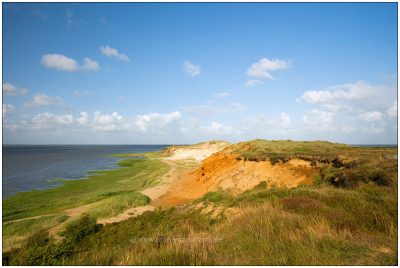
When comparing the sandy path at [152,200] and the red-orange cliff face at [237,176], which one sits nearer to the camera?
the sandy path at [152,200]

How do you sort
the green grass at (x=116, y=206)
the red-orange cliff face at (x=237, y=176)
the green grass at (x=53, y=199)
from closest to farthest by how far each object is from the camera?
the green grass at (x=116, y=206), the green grass at (x=53, y=199), the red-orange cliff face at (x=237, y=176)

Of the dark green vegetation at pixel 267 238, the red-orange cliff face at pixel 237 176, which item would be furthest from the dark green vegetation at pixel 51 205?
the red-orange cliff face at pixel 237 176

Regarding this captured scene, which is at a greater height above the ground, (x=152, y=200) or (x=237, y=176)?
(x=237, y=176)

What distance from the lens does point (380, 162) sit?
21078 millimetres

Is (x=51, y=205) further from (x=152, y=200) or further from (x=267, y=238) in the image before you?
(x=267, y=238)

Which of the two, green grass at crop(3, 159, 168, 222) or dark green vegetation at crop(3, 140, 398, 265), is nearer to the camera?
dark green vegetation at crop(3, 140, 398, 265)

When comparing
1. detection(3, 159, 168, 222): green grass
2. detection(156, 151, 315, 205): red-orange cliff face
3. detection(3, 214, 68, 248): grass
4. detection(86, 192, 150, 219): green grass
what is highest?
detection(156, 151, 315, 205): red-orange cliff face

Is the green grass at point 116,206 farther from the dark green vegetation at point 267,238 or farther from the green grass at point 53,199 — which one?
the dark green vegetation at point 267,238

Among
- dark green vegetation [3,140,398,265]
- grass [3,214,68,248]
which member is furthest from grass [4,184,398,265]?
grass [3,214,68,248]

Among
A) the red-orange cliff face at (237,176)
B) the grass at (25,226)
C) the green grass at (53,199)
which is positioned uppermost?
the red-orange cliff face at (237,176)

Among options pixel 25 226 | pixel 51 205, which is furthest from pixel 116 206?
pixel 51 205

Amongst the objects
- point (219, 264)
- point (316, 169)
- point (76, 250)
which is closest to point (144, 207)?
point (76, 250)

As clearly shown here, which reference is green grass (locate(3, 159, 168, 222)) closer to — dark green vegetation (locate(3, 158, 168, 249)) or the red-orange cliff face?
dark green vegetation (locate(3, 158, 168, 249))

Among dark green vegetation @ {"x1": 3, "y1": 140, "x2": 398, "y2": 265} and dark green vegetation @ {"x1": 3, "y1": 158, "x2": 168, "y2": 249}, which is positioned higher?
dark green vegetation @ {"x1": 3, "y1": 140, "x2": 398, "y2": 265}
